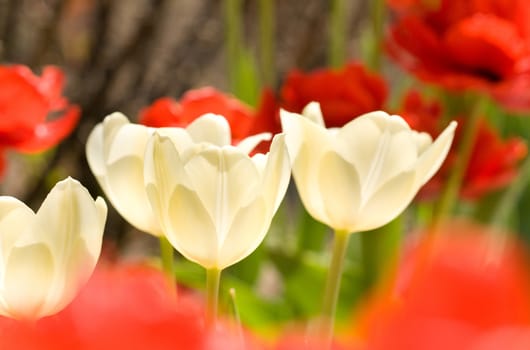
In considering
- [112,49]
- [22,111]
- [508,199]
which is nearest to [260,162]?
[22,111]

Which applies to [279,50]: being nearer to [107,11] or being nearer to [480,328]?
[107,11]

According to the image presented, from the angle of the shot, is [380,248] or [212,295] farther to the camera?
[380,248]

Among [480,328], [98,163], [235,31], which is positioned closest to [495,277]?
[480,328]

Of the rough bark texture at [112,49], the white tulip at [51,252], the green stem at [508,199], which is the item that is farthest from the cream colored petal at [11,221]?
the rough bark texture at [112,49]

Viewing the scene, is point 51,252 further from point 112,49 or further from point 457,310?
point 112,49

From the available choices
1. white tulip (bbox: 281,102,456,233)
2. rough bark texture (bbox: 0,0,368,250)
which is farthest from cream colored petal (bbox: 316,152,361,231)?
rough bark texture (bbox: 0,0,368,250)

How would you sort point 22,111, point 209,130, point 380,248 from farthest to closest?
point 380,248, point 22,111, point 209,130
